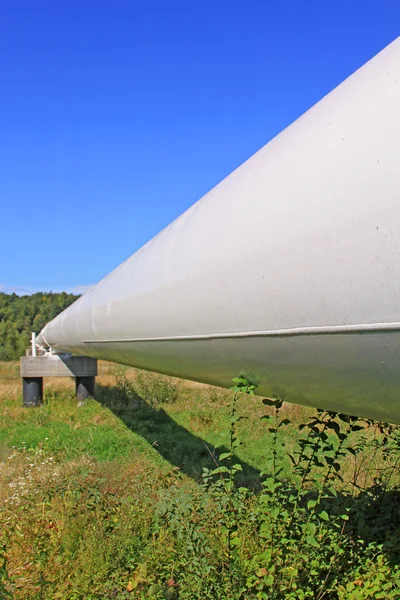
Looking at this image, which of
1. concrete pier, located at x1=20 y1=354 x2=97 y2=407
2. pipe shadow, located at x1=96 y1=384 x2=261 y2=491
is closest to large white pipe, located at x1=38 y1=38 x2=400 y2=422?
pipe shadow, located at x1=96 y1=384 x2=261 y2=491

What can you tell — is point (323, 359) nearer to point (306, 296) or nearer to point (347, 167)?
point (306, 296)

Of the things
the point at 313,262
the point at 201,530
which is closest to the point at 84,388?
the point at 201,530

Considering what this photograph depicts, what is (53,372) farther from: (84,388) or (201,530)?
(201,530)

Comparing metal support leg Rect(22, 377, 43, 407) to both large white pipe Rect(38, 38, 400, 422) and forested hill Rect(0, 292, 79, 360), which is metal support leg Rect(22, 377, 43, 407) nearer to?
→ large white pipe Rect(38, 38, 400, 422)

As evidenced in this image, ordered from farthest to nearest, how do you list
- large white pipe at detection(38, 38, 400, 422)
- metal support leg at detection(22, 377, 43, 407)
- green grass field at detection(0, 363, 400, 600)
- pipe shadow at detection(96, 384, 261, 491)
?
metal support leg at detection(22, 377, 43, 407), pipe shadow at detection(96, 384, 261, 491), green grass field at detection(0, 363, 400, 600), large white pipe at detection(38, 38, 400, 422)

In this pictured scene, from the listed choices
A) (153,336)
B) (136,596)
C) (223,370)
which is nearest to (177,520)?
(136,596)

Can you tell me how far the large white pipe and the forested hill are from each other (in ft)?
187

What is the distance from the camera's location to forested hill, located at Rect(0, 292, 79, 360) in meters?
66.8

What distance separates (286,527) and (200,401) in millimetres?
8223

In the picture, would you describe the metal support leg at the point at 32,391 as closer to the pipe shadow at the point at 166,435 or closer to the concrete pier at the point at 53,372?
the concrete pier at the point at 53,372

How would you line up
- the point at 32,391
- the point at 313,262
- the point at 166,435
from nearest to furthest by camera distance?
1. the point at 313,262
2. the point at 166,435
3. the point at 32,391

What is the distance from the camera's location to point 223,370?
1689 mm

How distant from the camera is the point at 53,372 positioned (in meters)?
10.2

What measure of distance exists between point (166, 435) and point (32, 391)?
10.9 ft
